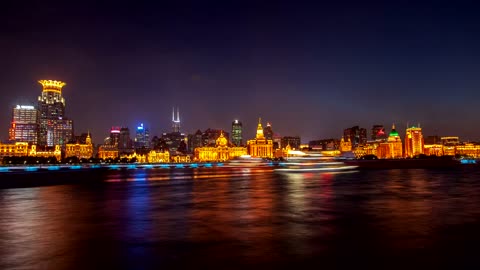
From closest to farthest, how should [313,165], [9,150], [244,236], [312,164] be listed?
[244,236] → [313,165] → [312,164] → [9,150]

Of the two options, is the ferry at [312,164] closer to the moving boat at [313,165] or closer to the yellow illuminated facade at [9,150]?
the moving boat at [313,165]

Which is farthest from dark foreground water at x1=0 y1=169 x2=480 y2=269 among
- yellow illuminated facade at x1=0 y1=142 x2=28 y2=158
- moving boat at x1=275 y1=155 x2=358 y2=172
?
yellow illuminated facade at x1=0 y1=142 x2=28 y2=158

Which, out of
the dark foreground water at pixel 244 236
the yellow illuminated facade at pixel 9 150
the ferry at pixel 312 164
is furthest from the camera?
the yellow illuminated facade at pixel 9 150

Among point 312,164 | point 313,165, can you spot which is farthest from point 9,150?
point 313,165

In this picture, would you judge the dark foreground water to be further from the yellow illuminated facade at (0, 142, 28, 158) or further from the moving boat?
the yellow illuminated facade at (0, 142, 28, 158)

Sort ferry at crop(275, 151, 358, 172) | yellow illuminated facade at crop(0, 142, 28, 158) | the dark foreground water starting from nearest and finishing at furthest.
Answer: the dark foreground water < ferry at crop(275, 151, 358, 172) < yellow illuminated facade at crop(0, 142, 28, 158)

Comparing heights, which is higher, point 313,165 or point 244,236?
point 313,165

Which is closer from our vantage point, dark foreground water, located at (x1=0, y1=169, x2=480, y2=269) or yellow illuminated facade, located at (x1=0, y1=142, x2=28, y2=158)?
dark foreground water, located at (x1=0, y1=169, x2=480, y2=269)

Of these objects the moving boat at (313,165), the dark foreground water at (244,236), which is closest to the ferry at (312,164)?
the moving boat at (313,165)

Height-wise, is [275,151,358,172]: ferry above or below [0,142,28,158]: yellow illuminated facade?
below

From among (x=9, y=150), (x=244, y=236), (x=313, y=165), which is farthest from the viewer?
(x=9, y=150)

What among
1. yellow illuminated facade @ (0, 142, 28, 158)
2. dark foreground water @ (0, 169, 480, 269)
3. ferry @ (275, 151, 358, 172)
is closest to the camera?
dark foreground water @ (0, 169, 480, 269)

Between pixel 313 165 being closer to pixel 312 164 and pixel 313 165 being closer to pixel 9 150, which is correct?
pixel 312 164

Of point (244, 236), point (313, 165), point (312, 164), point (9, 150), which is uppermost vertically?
point (9, 150)
